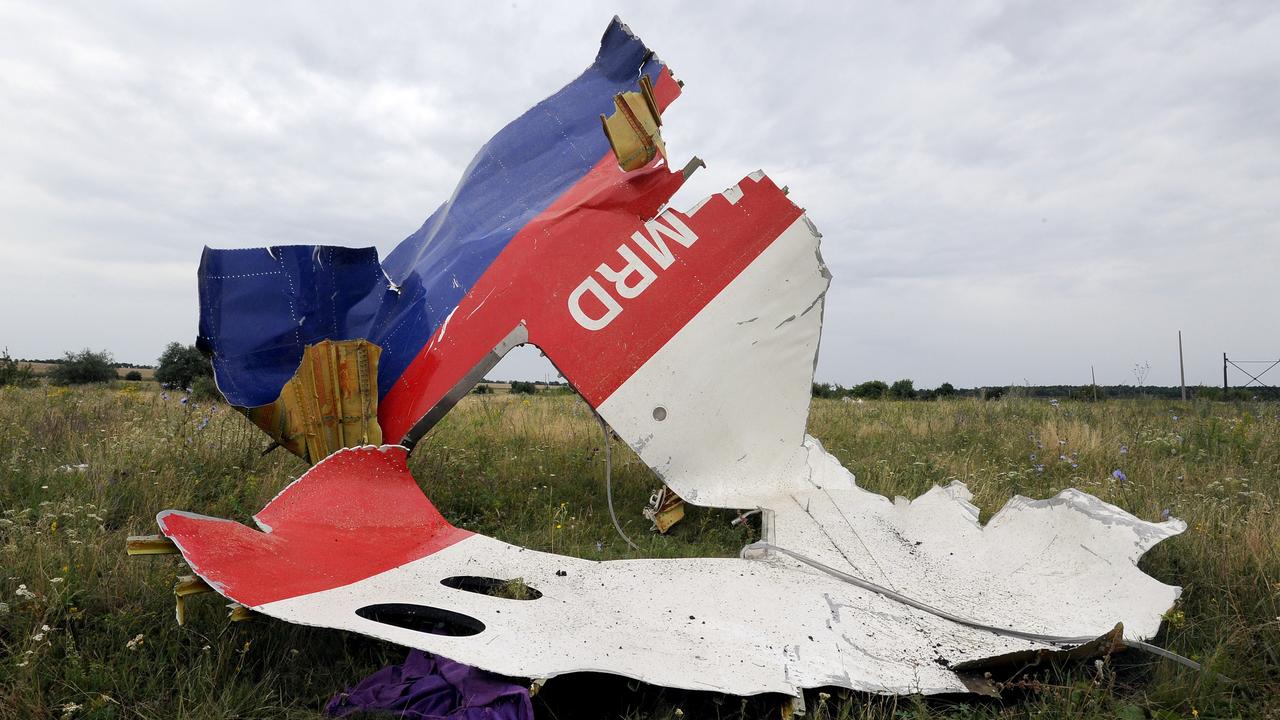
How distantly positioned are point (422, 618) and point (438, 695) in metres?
0.49

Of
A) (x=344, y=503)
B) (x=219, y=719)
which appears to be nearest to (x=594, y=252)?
(x=344, y=503)

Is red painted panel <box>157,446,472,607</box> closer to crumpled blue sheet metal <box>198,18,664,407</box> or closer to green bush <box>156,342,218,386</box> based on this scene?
crumpled blue sheet metal <box>198,18,664,407</box>

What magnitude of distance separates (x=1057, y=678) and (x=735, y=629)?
0.98 meters

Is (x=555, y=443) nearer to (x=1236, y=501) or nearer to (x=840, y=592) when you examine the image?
(x=840, y=592)

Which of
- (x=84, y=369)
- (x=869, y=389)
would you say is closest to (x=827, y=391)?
(x=869, y=389)

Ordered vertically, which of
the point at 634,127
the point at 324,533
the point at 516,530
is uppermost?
the point at 634,127

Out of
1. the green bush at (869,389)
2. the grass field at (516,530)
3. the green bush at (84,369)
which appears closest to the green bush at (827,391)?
the green bush at (869,389)

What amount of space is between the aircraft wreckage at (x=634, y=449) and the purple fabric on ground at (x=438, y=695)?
0.11m

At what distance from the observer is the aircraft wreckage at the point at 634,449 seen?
2.39m

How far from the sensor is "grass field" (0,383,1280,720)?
2141mm

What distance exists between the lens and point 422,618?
2.51 metres

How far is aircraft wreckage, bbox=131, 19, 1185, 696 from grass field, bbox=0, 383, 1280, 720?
0.16 meters

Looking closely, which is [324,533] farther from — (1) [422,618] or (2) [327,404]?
(2) [327,404]

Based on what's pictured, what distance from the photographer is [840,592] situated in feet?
9.16
